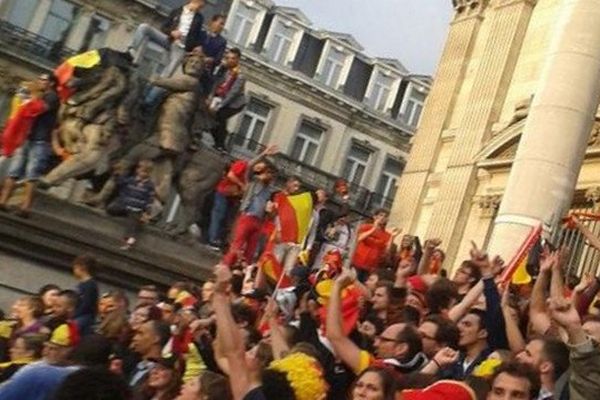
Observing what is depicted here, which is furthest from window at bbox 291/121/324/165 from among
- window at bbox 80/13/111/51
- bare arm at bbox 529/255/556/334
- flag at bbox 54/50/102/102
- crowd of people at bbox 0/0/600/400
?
bare arm at bbox 529/255/556/334

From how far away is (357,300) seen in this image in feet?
29.9

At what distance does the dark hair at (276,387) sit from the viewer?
5270mm

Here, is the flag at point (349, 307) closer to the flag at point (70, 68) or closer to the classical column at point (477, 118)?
the flag at point (70, 68)

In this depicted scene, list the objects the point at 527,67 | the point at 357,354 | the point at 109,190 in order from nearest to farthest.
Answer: the point at 357,354
the point at 109,190
the point at 527,67

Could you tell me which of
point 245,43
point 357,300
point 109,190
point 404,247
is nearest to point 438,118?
point 404,247

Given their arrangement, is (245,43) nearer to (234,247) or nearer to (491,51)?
(491,51)

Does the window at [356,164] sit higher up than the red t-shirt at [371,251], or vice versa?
the window at [356,164]

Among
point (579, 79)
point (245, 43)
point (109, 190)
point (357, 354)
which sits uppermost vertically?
point (245, 43)

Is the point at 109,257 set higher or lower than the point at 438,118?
lower

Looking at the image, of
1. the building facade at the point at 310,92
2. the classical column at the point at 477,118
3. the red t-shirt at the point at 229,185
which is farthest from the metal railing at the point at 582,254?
the building facade at the point at 310,92

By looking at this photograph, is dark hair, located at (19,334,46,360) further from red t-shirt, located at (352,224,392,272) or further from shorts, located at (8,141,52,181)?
red t-shirt, located at (352,224,392,272)

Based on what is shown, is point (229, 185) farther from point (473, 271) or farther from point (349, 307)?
point (349, 307)

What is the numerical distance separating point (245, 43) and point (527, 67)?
2797 cm

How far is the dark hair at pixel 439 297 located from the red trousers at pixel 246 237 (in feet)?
18.7
